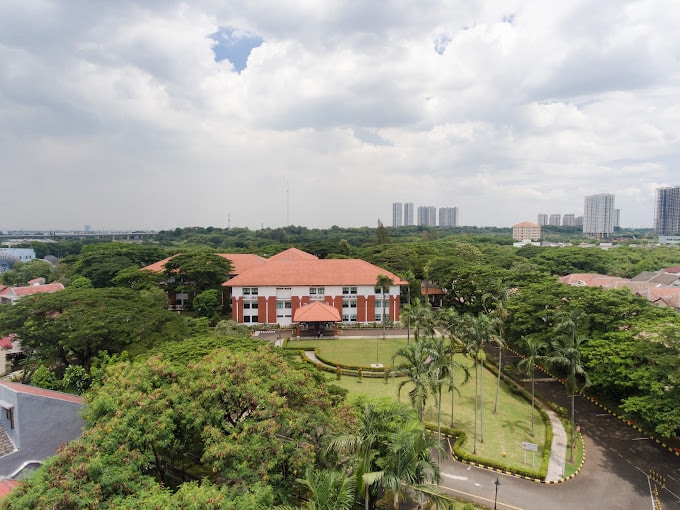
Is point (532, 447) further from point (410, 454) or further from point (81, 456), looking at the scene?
point (81, 456)

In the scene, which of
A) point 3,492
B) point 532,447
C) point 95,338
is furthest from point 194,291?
point 532,447

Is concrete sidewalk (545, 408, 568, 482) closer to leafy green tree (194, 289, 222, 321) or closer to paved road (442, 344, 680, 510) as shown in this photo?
paved road (442, 344, 680, 510)

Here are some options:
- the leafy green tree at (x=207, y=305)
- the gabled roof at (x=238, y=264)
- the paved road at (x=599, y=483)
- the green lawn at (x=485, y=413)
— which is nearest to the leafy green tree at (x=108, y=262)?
the gabled roof at (x=238, y=264)

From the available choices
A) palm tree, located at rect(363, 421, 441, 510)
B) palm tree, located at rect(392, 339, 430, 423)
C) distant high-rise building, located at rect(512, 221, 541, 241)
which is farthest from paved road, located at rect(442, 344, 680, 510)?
distant high-rise building, located at rect(512, 221, 541, 241)

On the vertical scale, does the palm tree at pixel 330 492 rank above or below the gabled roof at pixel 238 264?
below

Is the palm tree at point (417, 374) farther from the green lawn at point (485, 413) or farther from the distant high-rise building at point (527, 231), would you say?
the distant high-rise building at point (527, 231)

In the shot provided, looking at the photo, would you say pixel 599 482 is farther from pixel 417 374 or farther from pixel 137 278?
pixel 137 278

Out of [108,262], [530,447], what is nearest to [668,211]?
[530,447]
